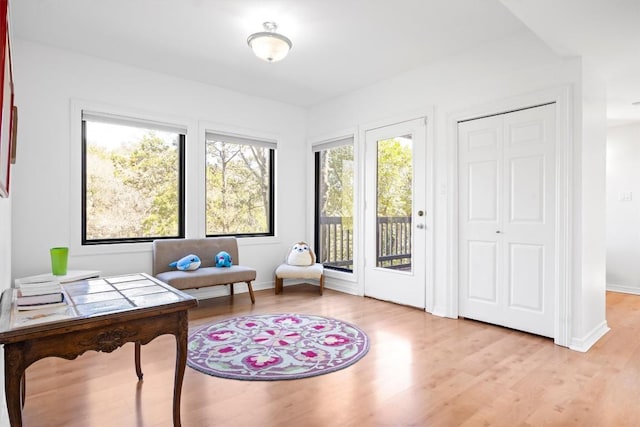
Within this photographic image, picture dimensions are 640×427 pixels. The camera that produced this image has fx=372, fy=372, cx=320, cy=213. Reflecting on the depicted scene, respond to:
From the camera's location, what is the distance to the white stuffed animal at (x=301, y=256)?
475cm

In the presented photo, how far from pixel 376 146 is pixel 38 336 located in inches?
146

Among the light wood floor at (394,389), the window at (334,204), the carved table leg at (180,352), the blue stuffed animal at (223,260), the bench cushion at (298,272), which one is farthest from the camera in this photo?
the window at (334,204)

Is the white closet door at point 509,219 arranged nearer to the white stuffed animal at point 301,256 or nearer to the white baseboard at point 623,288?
the white stuffed animal at point 301,256

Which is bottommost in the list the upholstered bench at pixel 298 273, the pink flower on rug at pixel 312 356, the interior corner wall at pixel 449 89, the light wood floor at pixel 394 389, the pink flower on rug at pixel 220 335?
the light wood floor at pixel 394 389

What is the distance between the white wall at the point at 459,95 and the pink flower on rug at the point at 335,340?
4.03 feet

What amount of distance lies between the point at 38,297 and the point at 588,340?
11.7 feet

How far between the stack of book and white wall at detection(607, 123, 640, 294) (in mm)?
6119

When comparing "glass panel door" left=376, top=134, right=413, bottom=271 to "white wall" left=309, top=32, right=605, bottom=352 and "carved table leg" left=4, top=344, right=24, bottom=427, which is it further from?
"carved table leg" left=4, top=344, right=24, bottom=427

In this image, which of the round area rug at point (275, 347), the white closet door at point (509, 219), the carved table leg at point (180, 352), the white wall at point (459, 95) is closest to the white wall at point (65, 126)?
the round area rug at point (275, 347)

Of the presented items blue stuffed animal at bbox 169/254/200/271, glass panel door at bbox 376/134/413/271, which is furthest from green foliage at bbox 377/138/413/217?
blue stuffed animal at bbox 169/254/200/271

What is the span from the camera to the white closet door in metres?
3.01

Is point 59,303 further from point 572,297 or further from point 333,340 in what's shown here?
point 572,297

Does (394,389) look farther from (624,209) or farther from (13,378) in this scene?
(624,209)

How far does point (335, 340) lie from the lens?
2.95 m
